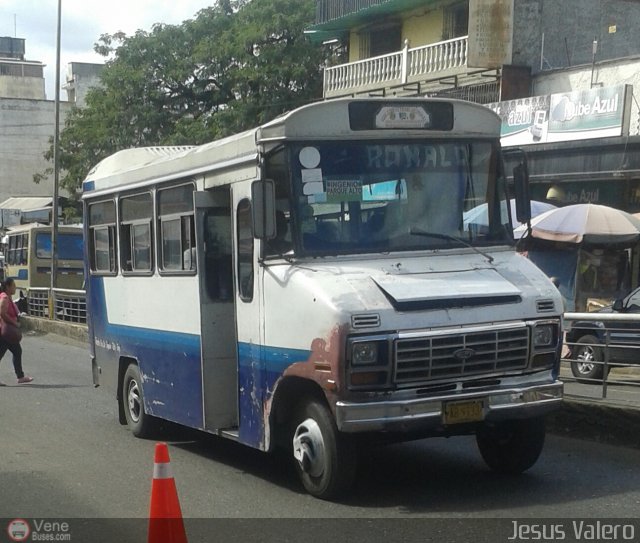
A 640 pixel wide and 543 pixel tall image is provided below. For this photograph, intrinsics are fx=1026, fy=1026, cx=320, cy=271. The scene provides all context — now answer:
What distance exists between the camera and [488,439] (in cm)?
820

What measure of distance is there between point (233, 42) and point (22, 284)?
10.9 m

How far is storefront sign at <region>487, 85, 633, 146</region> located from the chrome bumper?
1395 cm

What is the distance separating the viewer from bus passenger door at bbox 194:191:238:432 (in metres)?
8.75

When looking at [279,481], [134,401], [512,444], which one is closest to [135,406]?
[134,401]

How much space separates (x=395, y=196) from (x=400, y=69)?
20362 millimetres

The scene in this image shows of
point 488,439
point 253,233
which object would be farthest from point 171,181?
point 488,439

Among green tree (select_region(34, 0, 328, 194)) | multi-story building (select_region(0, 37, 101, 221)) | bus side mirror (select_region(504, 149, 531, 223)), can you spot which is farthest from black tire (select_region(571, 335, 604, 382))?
multi-story building (select_region(0, 37, 101, 221))

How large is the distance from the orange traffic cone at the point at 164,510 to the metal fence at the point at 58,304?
1838cm

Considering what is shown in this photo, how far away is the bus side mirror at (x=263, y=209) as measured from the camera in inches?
289

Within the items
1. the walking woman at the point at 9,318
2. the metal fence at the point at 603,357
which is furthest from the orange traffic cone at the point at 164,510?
the walking woman at the point at 9,318

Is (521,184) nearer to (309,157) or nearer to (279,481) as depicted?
(309,157)

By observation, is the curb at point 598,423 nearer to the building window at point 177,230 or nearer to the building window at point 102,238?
the building window at point 177,230

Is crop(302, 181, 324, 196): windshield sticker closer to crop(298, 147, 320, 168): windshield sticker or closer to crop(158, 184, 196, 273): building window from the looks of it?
crop(298, 147, 320, 168): windshield sticker

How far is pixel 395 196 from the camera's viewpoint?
25.0 feet
